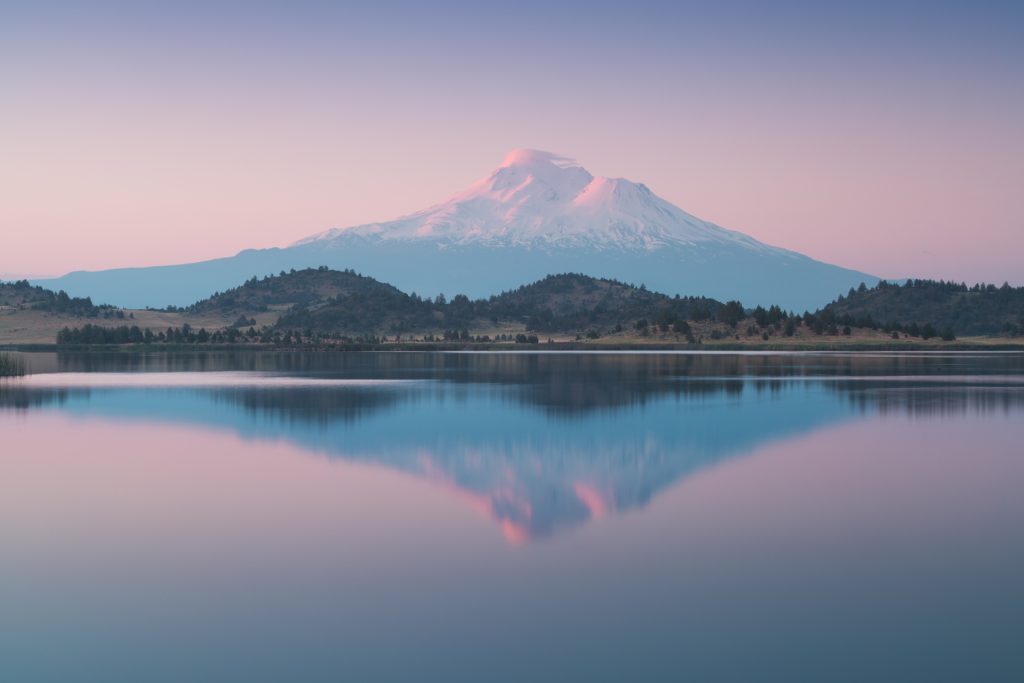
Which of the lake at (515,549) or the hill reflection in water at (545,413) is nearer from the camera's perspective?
the lake at (515,549)

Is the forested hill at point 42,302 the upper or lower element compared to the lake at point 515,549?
upper

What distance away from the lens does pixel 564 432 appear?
34688 millimetres

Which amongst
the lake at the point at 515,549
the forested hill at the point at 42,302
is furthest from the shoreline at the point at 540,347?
the lake at the point at 515,549

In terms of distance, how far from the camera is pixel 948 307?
Result: 180 m

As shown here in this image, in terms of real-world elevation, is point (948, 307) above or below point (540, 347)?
above

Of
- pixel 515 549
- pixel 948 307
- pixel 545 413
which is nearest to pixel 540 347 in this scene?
pixel 948 307

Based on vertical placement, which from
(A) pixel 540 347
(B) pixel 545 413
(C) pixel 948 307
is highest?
(C) pixel 948 307

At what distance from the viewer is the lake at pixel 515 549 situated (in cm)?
1206

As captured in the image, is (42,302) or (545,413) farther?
(42,302)

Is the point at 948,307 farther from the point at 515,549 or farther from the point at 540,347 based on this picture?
the point at 515,549

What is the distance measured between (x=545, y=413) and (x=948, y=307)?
157297mm

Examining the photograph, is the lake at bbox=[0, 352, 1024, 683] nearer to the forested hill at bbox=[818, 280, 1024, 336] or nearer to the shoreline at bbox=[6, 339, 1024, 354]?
the shoreline at bbox=[6, 339, 1024, 354]

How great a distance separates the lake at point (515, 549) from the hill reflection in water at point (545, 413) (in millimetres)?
238

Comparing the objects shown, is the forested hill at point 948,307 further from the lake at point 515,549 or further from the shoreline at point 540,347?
the lake at point 515,549
